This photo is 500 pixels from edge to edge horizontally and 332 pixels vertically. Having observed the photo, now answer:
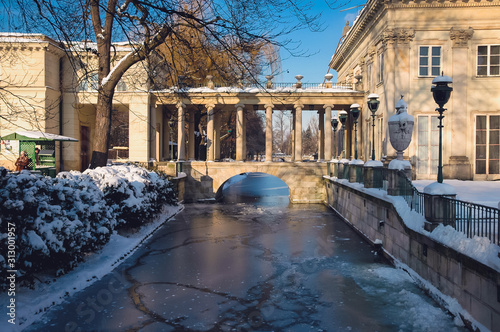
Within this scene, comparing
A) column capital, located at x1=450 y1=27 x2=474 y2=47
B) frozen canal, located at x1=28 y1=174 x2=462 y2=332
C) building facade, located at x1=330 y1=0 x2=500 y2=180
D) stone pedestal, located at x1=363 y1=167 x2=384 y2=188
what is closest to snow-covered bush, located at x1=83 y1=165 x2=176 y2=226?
frozen canal, located at x1=28 y1=174 x2=462 y2=332

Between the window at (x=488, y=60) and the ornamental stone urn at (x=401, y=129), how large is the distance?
527 inches

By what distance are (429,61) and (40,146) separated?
87.2ft

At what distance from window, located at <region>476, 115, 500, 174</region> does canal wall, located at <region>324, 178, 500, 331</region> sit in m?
11.1

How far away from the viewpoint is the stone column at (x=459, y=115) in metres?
23.2

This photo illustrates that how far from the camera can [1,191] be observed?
7.72m

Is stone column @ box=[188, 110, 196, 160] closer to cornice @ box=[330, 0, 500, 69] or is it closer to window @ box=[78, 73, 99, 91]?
window @ box=[78, 73, 99, 91]

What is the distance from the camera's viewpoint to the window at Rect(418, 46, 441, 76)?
23.8 m

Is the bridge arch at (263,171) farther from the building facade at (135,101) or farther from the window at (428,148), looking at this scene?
the window at (428,148)

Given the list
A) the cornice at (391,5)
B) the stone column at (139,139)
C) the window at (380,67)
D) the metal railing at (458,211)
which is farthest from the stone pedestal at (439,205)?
the stone column at (139,139)

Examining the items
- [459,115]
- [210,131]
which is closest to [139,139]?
[210,131]

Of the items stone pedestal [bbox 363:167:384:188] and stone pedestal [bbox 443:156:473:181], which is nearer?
stone pedestal [bbox 363:167:384:188]

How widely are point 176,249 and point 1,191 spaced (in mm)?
6742

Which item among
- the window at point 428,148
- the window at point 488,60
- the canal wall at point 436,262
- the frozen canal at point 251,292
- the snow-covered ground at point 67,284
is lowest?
the frozen canal at point 251,292

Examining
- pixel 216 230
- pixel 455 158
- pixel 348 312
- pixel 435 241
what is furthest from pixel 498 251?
pixel 455 158
